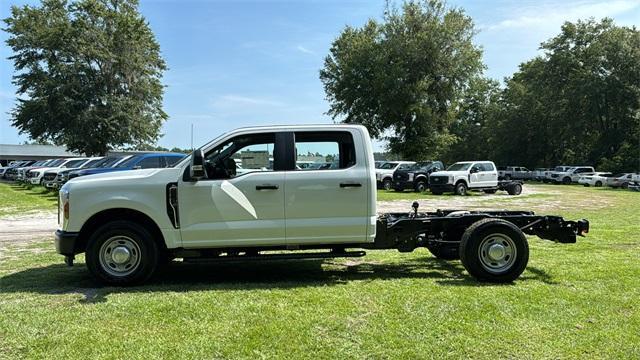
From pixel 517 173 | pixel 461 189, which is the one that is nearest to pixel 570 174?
pixel 517 173

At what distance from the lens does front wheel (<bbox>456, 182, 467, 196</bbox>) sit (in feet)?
93.7

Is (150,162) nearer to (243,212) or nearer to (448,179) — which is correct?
(243,212)

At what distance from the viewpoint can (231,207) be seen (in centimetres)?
679

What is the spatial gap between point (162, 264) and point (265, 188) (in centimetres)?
174

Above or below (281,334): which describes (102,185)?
above

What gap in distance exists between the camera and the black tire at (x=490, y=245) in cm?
698

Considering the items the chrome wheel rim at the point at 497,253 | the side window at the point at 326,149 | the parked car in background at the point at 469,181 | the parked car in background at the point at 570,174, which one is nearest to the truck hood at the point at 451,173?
the parked car in background at the point at 469,181

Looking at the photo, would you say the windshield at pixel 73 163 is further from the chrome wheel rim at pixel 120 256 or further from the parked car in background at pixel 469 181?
the chrome wheel rim at pixel 120 256

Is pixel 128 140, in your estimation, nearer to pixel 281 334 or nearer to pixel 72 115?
pixel 72 115

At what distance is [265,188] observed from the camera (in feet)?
22.4

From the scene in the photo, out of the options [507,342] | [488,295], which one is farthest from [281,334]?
[488,295]

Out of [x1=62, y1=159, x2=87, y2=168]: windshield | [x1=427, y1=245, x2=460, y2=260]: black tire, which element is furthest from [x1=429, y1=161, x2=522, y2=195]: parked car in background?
[x1=427, y1=245, x2=460, y2=260]: black tire

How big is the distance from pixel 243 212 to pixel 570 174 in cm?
5084

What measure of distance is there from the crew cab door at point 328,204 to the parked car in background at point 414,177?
81.0 feet
